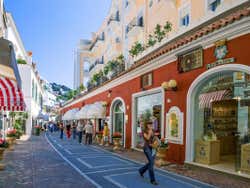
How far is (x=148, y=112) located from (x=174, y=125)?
3445 mm

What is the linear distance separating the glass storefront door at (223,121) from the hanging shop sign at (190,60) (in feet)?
2.30

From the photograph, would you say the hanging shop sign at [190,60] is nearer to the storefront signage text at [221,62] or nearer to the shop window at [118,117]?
the storefront signage text at [221,62]

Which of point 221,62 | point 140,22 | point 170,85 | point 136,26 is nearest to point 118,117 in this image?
point 136,26

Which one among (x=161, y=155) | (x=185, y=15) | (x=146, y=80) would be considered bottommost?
(x=161, y=155)

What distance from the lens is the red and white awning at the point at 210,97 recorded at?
10.2m

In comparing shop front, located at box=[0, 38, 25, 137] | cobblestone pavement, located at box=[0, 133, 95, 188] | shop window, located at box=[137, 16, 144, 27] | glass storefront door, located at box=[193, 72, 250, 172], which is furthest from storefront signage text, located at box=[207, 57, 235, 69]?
shop window, located at box=[137, 16, 144, 27]

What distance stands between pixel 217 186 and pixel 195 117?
3.27m

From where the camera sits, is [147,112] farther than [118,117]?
No

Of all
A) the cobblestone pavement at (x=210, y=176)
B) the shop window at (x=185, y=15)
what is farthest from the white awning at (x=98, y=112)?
the cobblestone pavement at (x=210, y=176)

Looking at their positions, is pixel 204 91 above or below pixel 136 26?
below

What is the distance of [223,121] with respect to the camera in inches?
483

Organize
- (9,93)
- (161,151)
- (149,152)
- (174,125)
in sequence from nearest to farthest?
(9,93) → (149,152) → (161,151) → (174,125)

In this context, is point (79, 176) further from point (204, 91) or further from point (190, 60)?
point (190, 60)

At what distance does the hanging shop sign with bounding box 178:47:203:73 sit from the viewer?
31.1 feet
